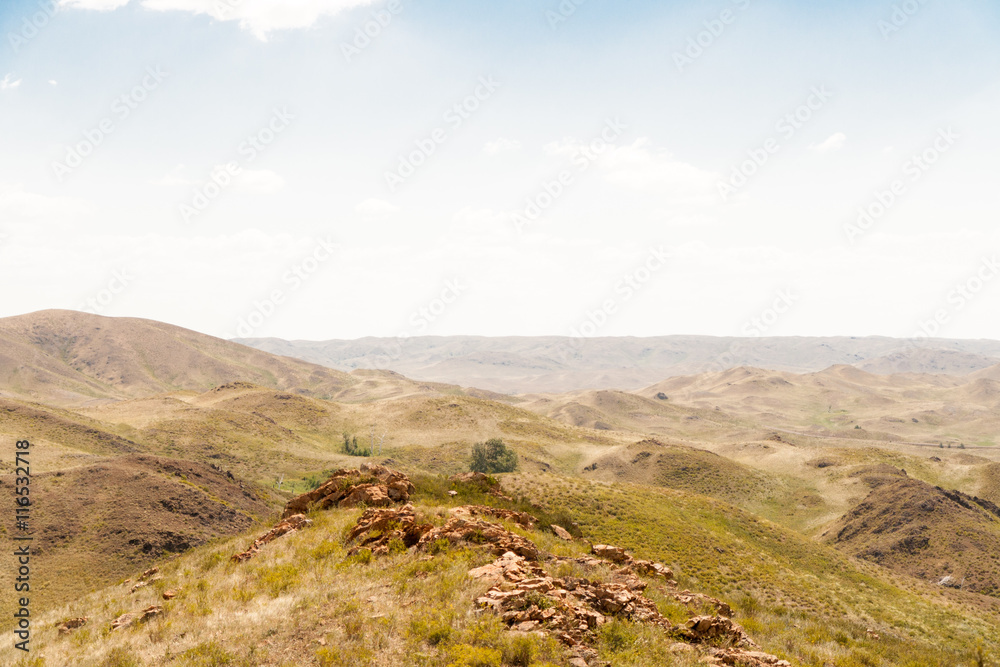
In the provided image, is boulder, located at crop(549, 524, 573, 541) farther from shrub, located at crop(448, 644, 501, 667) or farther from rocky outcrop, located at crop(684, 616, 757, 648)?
shrub, located at crop(448, 644, 501, 667)

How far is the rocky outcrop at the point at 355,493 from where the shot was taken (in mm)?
20656

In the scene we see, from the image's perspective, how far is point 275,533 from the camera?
1861cm

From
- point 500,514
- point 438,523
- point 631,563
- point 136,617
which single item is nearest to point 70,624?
point 136,617

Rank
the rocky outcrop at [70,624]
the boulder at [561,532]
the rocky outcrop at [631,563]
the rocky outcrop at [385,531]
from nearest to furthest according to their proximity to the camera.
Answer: the rocky outcrop at [70,624] < the rocky outcrop at [385,531] < the rocky outcrop at [631,563] < the boulder at [561,532]

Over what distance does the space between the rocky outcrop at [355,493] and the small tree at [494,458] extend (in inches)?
1595

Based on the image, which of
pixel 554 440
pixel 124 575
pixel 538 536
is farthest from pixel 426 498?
pixel 554 440

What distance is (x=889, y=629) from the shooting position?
87.4 feet

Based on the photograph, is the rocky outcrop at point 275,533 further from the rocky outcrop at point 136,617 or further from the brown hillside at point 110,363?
the brown hillside at point 110,363

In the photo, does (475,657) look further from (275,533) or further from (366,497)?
(366,497)

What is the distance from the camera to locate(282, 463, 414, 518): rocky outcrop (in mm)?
20656

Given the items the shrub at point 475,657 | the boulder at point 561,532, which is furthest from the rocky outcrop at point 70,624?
the boulder at point 561,532

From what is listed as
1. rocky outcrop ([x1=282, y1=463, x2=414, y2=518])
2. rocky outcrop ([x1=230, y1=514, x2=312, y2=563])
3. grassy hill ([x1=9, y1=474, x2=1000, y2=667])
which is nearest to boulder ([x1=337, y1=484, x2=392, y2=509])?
rocky outcrop ([x1=282, y1=463, x2=414, y2=518])

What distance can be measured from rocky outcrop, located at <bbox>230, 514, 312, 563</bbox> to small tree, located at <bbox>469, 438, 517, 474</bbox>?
43.8 metres

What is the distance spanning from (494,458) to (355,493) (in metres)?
44.2
